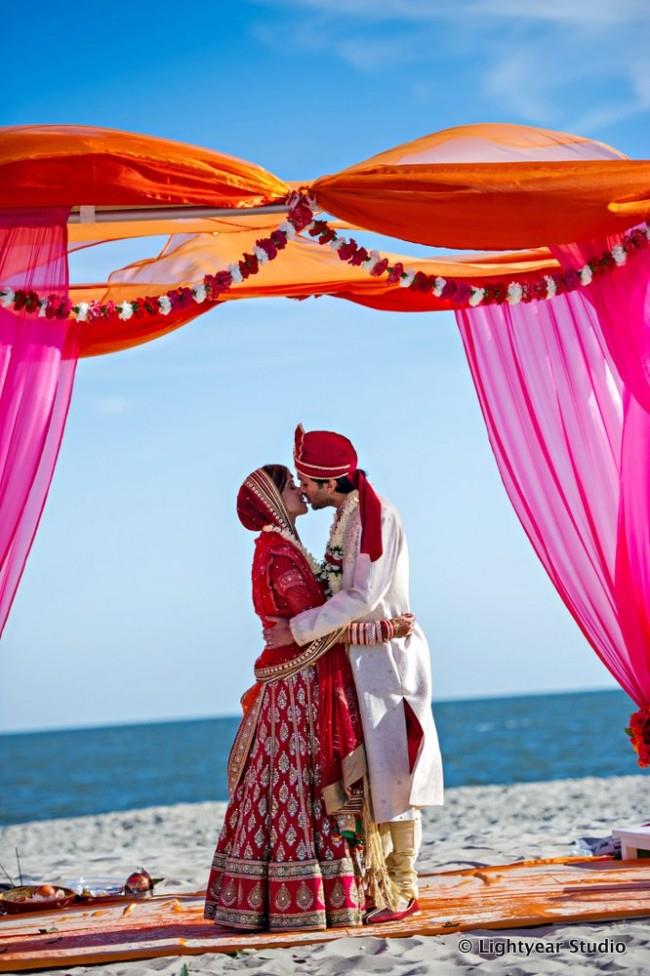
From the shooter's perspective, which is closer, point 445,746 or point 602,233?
point 602,233

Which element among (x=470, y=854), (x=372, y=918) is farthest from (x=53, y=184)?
(x=470, y=854)

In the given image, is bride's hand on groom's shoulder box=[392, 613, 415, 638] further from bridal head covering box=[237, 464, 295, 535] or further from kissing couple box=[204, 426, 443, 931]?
bridal head covering box=[237, 464, 295, 535]

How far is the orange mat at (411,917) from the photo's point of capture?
4757mm

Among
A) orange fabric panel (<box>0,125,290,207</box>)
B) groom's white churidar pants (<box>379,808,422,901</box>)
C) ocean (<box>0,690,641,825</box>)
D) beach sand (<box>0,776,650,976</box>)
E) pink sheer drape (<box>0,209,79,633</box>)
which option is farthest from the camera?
ocean (<box>0,690,641,825</box>)

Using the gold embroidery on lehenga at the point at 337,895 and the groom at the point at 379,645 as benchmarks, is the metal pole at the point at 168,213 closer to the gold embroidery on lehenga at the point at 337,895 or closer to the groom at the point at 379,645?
the groom at the point at 379,645

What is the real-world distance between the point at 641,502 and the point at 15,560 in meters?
2.34

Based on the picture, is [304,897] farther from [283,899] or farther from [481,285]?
[481,285]

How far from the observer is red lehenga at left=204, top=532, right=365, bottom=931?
4969 millimetres

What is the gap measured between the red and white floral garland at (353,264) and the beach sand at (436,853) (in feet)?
7.80

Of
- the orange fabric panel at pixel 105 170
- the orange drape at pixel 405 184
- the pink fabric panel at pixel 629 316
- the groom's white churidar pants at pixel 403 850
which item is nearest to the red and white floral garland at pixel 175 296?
the orange drape at pixel 405 184

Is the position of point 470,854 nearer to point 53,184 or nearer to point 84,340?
point 84,340

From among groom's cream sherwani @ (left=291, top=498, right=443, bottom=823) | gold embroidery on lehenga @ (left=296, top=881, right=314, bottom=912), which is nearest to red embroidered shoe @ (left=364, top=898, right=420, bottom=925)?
gold embroidery on lehenga @ (left=296, top=881, right=314, bottom=912)

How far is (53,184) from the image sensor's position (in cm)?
451

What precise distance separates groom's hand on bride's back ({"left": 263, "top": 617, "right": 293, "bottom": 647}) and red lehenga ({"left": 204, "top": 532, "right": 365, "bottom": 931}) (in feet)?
0.09
